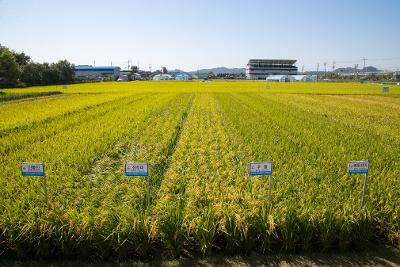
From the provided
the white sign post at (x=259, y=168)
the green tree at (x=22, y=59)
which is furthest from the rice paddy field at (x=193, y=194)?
the green tree at (x=22, y=59)

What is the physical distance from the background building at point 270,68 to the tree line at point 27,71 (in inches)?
3842

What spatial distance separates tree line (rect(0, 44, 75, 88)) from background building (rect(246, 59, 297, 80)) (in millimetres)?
97583

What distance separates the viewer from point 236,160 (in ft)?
29.6

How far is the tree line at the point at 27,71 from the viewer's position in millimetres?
46125

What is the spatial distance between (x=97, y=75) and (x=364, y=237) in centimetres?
14550

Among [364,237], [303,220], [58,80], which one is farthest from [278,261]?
[58,80]

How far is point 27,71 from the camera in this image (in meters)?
64.8

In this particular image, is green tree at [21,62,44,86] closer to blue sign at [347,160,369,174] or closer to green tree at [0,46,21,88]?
green tree at [0,46,21,88]

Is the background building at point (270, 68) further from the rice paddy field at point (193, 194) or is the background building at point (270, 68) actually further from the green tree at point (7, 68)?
the rice paddy field at point (193, 194)

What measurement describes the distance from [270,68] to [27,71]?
117m

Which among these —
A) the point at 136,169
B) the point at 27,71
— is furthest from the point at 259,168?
the point at 27,71

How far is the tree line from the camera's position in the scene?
4612 cm

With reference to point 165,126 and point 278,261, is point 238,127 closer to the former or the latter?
point 165,126

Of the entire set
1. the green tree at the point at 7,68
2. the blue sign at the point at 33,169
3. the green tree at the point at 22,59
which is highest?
the green tree at the point at 22,59
